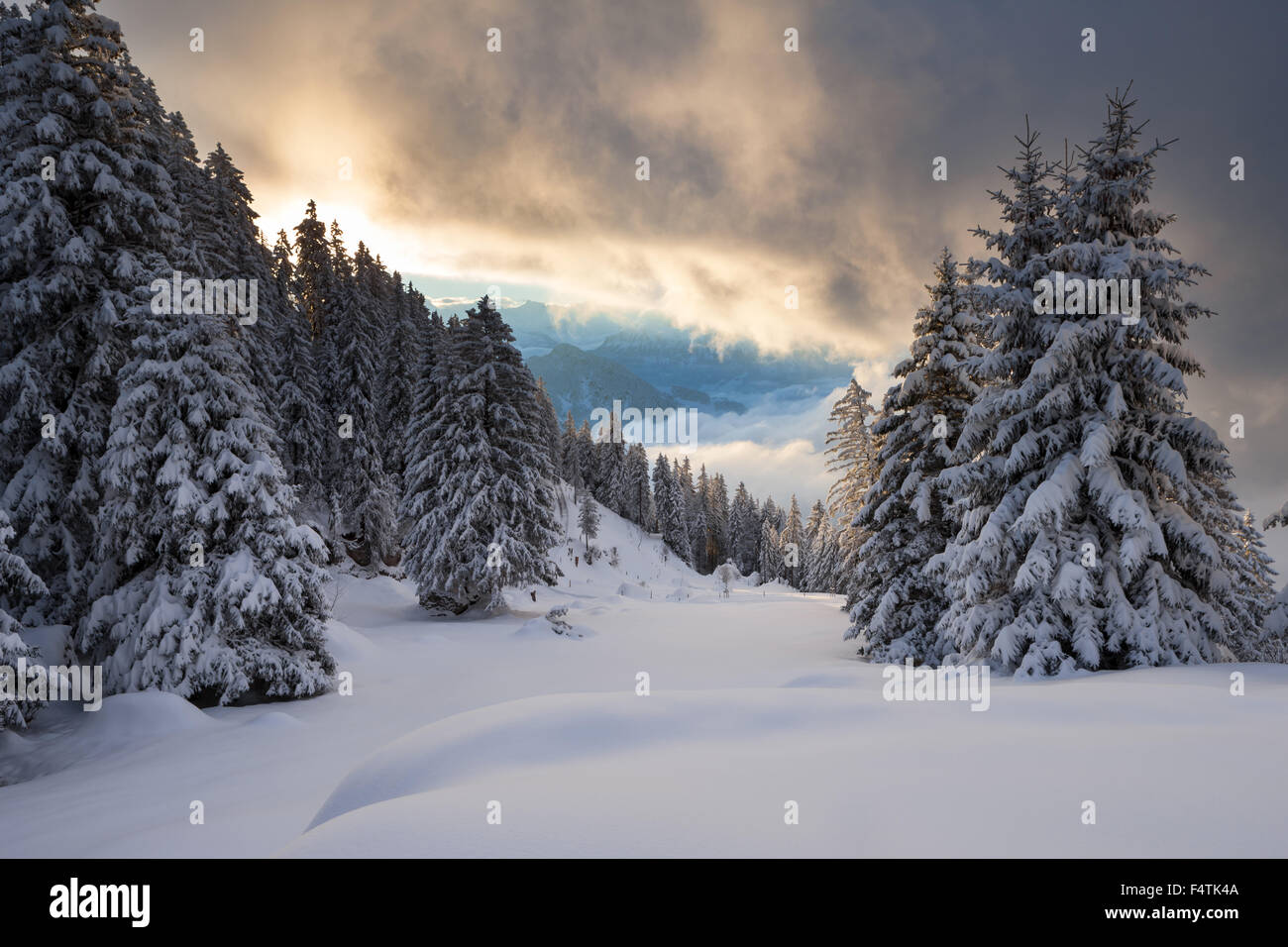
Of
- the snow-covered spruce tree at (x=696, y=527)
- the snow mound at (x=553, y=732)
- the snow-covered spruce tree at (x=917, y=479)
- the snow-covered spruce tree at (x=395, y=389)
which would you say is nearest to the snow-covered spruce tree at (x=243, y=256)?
the snow-covered spruce tree at (x=395, y=389)

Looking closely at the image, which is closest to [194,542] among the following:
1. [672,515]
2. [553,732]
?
[553,732]

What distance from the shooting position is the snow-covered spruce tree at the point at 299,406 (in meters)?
26.2

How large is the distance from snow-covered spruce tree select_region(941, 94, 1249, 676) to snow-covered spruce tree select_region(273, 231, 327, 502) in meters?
27.5

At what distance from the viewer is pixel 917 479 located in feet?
45.5

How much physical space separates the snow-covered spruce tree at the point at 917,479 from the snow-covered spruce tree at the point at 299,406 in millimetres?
24980

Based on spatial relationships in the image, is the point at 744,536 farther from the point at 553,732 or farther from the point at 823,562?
the point at 553,732

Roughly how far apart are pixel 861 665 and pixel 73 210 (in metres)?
20.6

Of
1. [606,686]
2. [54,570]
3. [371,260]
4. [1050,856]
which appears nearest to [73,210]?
[54,570]

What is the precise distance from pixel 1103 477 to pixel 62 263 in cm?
2064

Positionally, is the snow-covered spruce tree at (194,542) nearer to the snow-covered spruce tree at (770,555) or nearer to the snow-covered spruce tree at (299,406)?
the snow-covered spruce tree at (299,406)

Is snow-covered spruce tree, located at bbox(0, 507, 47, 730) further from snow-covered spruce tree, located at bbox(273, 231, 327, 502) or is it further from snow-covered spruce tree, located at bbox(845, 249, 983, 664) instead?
snow-covered spruce tree, located at bbox(273, 231, 327, 502)

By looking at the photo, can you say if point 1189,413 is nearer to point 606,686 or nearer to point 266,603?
point 606,686
